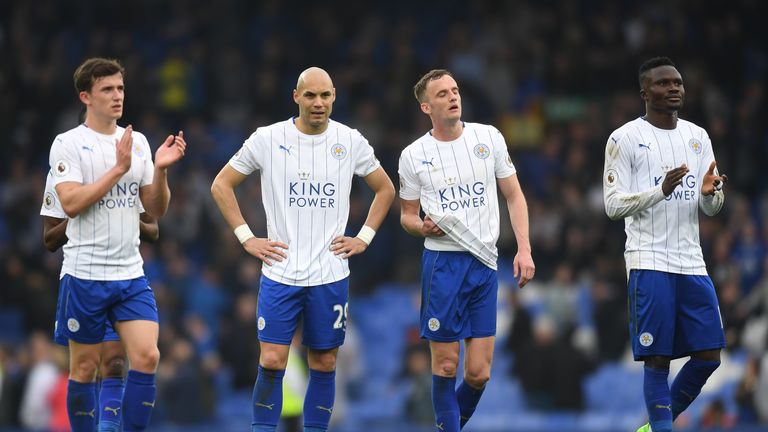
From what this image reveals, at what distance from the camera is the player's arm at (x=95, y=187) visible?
9.90 m

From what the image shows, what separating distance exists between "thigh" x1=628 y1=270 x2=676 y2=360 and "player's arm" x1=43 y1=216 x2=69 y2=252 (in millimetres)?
4570

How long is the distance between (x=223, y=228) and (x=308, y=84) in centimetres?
1199

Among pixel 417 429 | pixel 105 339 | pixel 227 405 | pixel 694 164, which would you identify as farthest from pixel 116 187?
pixel 227 405

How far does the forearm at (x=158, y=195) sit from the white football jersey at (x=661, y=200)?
3455 millimetres

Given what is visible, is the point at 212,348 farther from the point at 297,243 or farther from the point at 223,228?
the point at 297,243

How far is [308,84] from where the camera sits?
10492mm

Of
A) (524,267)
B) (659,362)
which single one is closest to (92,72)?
(524,267)

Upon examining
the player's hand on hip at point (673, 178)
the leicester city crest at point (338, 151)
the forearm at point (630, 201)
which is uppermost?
the leicester city crest at point (338, 151)

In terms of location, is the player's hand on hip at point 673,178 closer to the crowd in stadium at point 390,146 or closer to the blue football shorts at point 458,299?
the blue football shorts at point 458,299

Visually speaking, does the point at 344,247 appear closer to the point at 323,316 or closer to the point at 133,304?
the point at 323,316

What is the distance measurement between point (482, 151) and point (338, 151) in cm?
120

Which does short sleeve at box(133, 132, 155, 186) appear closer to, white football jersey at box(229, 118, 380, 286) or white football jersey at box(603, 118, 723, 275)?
white football jersey at box(229, 118, 380, 286)

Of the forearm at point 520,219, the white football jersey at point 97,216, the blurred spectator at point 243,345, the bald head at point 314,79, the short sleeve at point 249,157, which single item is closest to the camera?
the white football jersey at point 97,216

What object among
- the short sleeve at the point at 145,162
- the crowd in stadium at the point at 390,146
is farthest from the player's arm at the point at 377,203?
the crowd in stadium at the point at 390,146
